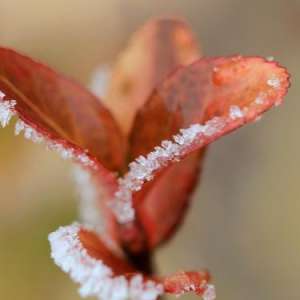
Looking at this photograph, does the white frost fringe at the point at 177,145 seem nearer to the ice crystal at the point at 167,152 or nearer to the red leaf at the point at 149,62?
the ice crystal at the point at 167,152

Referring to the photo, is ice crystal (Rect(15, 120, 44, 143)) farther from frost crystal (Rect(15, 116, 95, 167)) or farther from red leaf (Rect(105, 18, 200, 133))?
red leaf (Rect(105, 18, 200, 133))

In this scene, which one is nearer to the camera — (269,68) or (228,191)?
(269,68)

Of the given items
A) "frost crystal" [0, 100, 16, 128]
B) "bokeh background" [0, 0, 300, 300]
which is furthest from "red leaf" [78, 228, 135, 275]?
"bokeh background" [0, 0, 300, 300]

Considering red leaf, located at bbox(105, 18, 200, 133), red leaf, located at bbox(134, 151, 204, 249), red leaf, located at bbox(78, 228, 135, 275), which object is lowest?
red leaf, located at bbox(78, 228, 135, 275)

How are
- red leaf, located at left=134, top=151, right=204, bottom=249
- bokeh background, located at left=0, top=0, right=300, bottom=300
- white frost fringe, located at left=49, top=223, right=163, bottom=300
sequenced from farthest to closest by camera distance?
bokeh background, located at left=0, top=0, right=300, bottom=300
red leaf, located at left=134, top=151, right=204, bottom=249
white frost fringe, located at left=49, top=223, right=163, bottom=300

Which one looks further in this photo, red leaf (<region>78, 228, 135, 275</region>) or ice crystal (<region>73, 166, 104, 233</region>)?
ice crystal (<region>73, 166, 104, 233</region>)

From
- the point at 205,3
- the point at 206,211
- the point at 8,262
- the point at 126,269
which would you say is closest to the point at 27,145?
the point at 8,262

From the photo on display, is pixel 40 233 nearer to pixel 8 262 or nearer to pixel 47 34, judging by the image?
pixel 8 262
